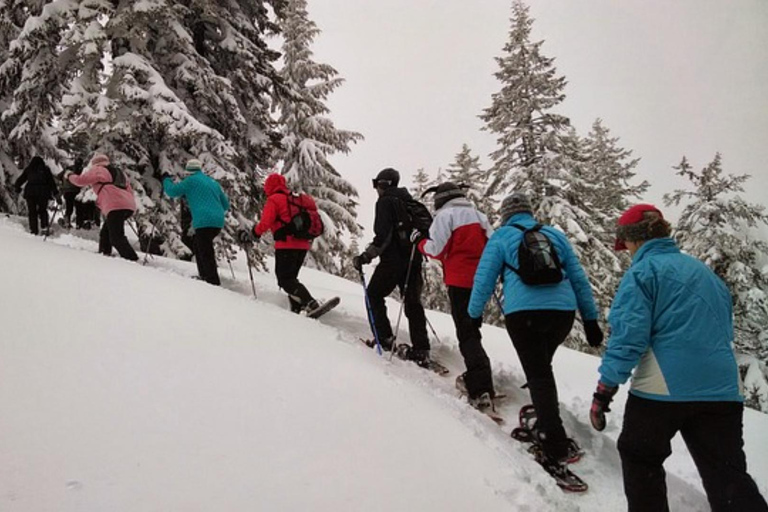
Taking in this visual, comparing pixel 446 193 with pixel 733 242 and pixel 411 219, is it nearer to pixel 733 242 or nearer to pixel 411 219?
pixel 411 219

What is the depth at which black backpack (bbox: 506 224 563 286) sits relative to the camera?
3893 mm

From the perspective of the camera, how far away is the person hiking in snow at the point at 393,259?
600 cm

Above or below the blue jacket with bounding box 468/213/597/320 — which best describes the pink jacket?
above

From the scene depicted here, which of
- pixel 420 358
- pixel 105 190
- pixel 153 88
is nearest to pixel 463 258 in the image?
pixel 420 358

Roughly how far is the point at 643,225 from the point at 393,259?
334 centimetres

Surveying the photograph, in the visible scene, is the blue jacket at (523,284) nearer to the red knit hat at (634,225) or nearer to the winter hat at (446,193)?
the red knit hat at (634,225)

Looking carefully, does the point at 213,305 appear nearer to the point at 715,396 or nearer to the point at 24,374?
the point at 24,374

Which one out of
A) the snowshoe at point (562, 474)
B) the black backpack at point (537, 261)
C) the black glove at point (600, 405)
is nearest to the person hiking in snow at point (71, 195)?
the black backpack at point (537, 261)

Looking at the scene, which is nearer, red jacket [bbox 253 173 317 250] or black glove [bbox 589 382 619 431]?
black glove [bbox 589 382 619 431]

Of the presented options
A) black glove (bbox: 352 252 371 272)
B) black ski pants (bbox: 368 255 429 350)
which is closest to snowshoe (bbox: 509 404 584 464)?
black ski pants (bbox: 368 255 429 350)

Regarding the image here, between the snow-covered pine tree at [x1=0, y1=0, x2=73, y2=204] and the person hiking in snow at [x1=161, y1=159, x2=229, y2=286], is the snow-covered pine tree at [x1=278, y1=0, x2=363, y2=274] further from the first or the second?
the person hiking in snow at [x1=161, y1=159, x2=229, y2=286]

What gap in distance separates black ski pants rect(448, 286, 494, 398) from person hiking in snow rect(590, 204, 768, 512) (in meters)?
2.00

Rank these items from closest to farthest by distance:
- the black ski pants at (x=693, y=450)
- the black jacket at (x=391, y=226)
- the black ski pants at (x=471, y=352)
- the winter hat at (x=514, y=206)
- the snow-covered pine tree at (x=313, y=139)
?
the black ski pants at (x=693, y=450) → the winter hat at (x=514, y=206) → the black ski pants at (x=471, y=352) → the black jacket at (x=391, y=226) → the snow-covered pine tree at (x=313, y=139)

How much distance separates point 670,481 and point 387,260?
11.9ft
